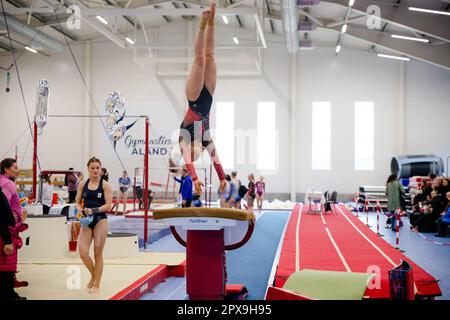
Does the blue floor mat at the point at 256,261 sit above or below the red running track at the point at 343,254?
below

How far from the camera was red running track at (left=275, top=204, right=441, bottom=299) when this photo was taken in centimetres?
526

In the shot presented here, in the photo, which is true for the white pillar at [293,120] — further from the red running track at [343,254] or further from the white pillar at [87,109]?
the white pillar at [87,109]

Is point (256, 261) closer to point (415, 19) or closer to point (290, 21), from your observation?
point (290, 21)

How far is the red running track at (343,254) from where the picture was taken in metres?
5.26

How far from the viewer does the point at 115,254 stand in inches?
281

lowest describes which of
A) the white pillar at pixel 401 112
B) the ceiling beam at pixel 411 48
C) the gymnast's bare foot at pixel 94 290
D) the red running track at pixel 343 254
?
the red running track at pixel 343 254

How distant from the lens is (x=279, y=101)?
19969 mm

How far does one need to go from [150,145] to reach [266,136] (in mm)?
4452

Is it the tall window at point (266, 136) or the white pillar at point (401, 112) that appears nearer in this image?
the white pillar at point (401, 112)

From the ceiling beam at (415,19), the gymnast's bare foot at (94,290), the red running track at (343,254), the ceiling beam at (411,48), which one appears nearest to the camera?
the gymnast's bare foot at (94,290)

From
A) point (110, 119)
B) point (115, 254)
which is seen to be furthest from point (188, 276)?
point (110, 119)

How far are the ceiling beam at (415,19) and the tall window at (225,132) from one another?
7.86 metres

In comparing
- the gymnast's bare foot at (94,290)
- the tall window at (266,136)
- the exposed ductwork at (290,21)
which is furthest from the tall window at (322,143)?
the gymnast's bare foot at (94,290)
